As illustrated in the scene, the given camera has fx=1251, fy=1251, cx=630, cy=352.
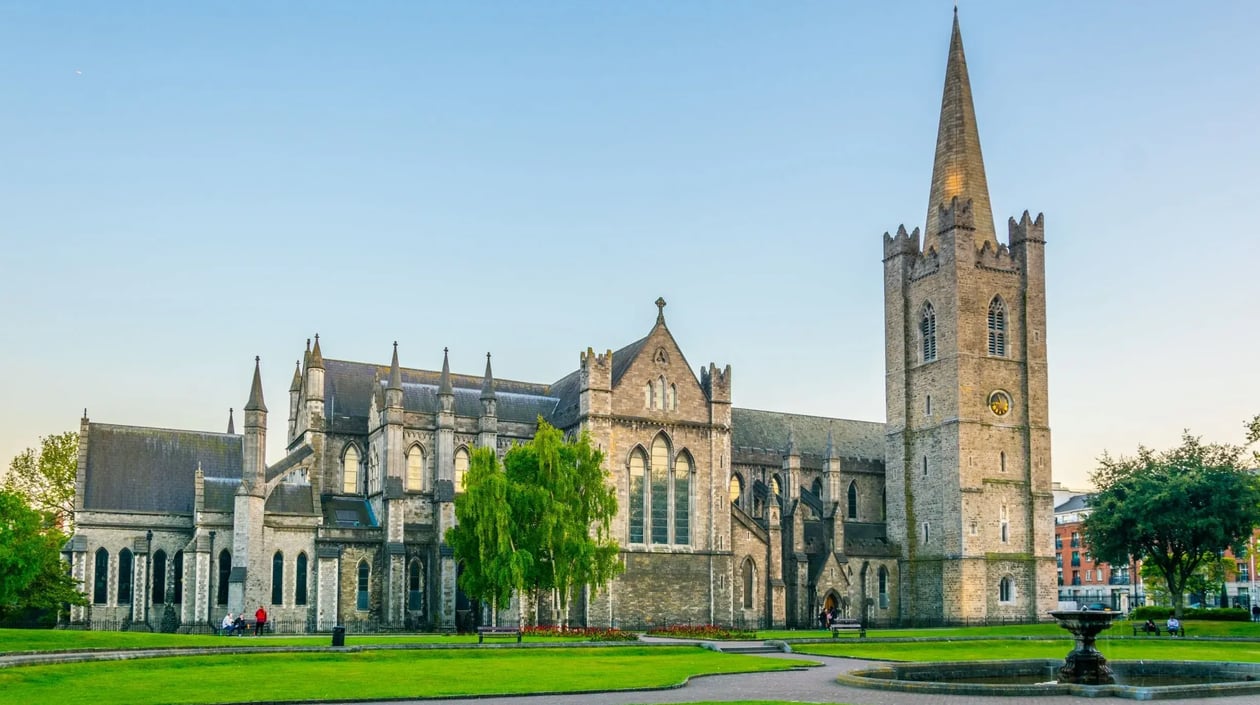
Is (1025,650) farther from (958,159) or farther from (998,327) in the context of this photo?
(958,159)

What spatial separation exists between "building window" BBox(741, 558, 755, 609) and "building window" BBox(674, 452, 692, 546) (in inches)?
183

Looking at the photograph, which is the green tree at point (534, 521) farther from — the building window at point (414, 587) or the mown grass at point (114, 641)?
the building window at point (414, 587)

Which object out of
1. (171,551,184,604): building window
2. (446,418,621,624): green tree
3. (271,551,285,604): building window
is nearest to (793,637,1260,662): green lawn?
(446,418,621,624): green tree

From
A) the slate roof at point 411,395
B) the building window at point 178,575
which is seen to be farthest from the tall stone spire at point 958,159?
the building window at point 178,575

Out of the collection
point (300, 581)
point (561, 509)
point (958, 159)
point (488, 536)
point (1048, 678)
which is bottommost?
point (1048, 678)

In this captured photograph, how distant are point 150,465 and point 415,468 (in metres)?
14.8

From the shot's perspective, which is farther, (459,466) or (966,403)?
(966,403)

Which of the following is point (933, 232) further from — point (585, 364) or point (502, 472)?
point (502, 472)

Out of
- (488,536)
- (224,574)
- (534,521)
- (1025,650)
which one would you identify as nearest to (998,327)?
(1025,650)

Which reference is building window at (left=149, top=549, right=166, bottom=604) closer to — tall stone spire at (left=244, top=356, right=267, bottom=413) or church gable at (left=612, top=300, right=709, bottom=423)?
tall stone spire at (left=244, top=356, right=267, bottom=413)

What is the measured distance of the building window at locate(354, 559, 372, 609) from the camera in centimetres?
6600

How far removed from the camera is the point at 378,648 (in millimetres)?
43844

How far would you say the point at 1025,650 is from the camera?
164ft

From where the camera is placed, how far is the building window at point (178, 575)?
67062 mm
